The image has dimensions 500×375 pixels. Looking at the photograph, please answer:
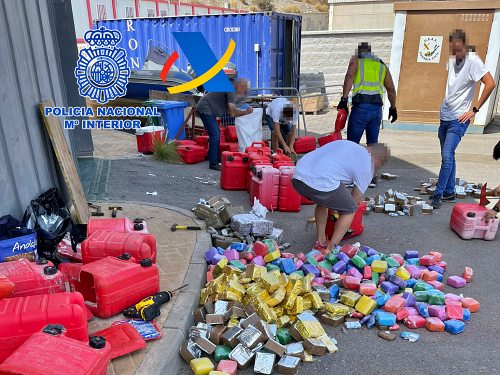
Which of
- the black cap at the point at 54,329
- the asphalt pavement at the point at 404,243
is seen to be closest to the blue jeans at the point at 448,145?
the asphalt pavement at the point at 404,243

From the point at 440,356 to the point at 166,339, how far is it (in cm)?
203

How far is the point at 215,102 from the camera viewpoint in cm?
786

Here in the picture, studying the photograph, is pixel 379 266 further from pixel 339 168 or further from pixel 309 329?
pixel 309 329

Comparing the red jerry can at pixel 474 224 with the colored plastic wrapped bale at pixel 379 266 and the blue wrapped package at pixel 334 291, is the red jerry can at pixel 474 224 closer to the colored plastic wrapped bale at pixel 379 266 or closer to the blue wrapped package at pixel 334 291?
the colored plastic wrapped bale at pixel 379 266

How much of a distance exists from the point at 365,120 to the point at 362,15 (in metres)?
20.8

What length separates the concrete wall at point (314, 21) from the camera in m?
29.1

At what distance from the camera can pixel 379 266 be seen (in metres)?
4.27

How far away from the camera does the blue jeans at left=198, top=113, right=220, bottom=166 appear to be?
26.0ft

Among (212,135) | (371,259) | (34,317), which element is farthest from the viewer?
(212,135)

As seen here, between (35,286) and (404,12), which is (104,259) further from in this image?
(404,12)

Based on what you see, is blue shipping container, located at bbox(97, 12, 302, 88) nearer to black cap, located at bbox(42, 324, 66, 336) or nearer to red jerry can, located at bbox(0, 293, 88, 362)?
red jerry can, located at bbox(0, 293, 88, 362)

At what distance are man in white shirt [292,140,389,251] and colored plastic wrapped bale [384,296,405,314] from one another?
3.55 feet

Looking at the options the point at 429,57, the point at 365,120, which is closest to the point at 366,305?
the point at 365,120

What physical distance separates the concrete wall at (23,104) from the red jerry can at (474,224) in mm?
4905
